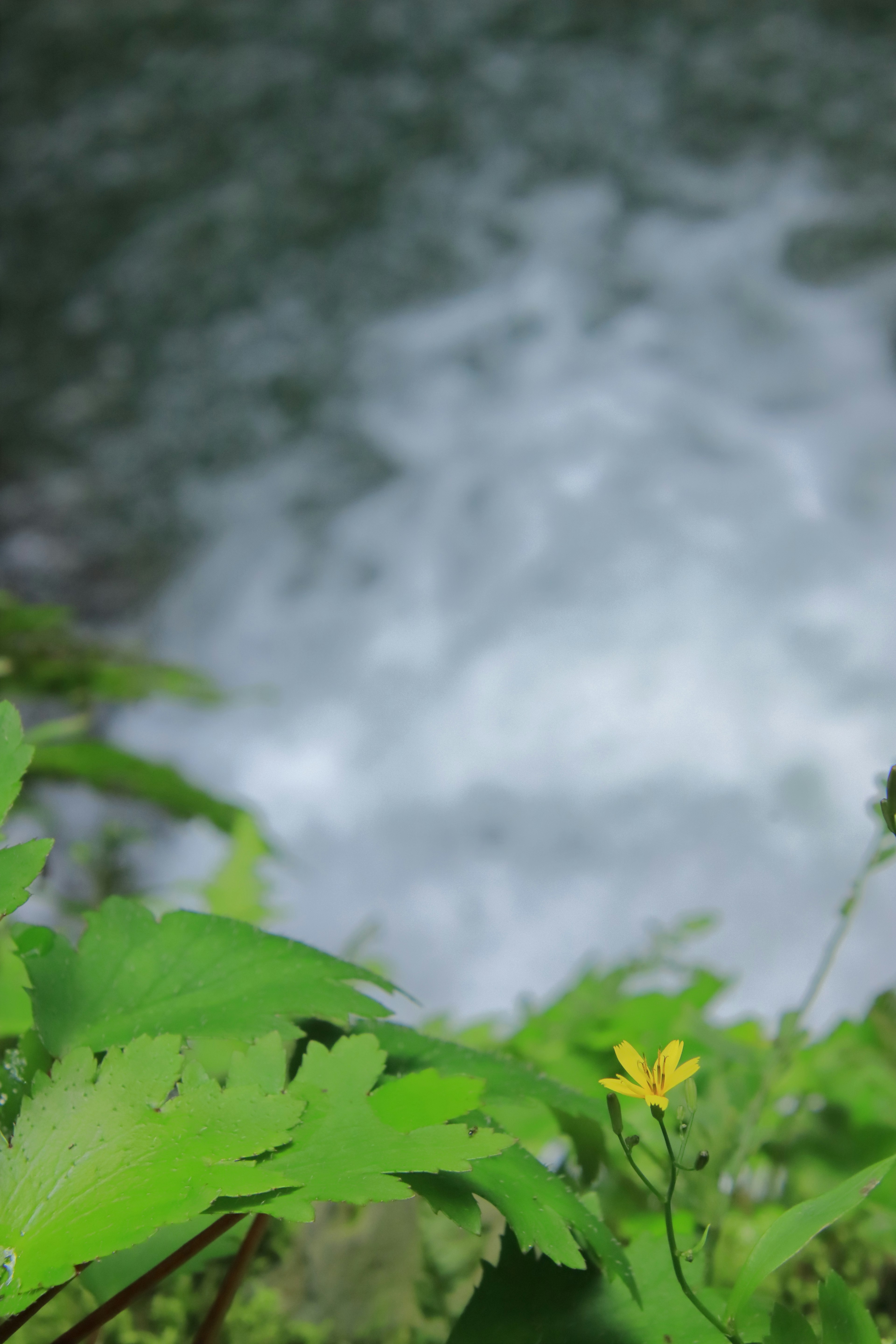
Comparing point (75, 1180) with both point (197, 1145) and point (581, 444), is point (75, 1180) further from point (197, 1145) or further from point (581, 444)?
point (581, 444)

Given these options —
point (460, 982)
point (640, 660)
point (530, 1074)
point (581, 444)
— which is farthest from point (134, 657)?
point (581, 444)

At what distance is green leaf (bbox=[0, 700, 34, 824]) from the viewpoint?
284 mm

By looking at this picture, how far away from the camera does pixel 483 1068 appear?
33 centimetres

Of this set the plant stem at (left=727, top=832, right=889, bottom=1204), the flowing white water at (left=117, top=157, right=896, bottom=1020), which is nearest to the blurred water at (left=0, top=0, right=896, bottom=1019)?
the flowing white water at (left=117, top=157, right=896, bottom=1020)

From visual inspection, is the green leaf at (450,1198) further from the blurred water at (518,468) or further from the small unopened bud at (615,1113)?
the blurred water at (518,468)

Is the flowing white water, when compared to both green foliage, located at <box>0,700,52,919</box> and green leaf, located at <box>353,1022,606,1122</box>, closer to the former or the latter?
green leaf, located at <box>353,1022,606,1122</box>

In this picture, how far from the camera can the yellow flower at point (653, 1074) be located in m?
0.24

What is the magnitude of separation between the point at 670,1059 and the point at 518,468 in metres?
3.56

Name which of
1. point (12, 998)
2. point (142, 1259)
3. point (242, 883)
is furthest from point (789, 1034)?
point (242, 883)

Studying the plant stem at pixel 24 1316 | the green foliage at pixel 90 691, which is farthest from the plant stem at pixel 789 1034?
the green foliage at pixel 90 691

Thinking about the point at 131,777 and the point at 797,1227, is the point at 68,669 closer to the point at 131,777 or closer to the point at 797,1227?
the point at 131,777

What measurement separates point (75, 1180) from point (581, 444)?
3707mm

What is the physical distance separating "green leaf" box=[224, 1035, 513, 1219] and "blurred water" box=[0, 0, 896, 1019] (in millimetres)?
1988

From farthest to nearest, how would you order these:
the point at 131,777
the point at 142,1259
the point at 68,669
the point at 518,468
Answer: the point at 518,468 < the point at 68,669 < the point at 131,777 < the point at 142,1259
